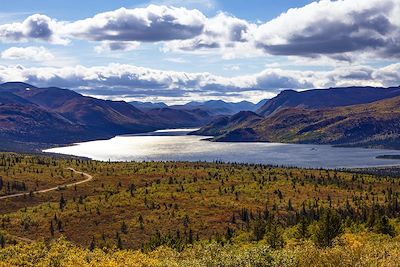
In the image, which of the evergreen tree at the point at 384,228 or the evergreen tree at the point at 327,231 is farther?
the evergreen tree at the point at 384,228

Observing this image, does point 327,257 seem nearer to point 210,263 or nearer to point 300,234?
point 210,263

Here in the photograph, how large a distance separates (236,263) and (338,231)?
293ft

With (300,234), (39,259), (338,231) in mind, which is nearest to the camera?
(39,259)

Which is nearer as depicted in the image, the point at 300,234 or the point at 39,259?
the point at 39,259

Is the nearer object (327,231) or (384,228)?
(327,231)

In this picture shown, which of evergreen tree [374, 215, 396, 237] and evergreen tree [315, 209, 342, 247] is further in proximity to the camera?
evergreen tree [374, 215, 396, 237]

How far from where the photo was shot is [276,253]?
77750 mm

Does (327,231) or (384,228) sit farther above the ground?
(327,231)

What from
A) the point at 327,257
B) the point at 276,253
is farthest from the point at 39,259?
the point at 327,257

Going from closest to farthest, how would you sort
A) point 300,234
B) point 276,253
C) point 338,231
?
point 276,253 < point 338,231 < point 300,234

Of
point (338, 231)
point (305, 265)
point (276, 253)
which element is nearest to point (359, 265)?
point (305, 265)

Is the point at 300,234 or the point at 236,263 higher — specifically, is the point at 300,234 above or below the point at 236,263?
below

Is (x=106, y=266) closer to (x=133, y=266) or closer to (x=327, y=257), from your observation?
(x=133, y=266)

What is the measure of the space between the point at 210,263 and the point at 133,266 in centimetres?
1338
